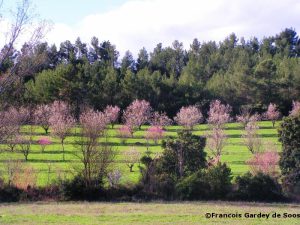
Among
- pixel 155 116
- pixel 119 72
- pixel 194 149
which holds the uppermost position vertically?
pixel 119 72

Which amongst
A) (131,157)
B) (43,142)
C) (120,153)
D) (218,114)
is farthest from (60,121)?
(218,114)

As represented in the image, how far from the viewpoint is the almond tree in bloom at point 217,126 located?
4634cm

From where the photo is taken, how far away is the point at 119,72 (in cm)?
7631

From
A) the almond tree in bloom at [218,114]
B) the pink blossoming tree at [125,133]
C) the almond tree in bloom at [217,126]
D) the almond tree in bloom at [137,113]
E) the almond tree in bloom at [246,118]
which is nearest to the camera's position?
the almond tree in bloom at [217,126]

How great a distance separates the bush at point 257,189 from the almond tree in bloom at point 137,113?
27.7m

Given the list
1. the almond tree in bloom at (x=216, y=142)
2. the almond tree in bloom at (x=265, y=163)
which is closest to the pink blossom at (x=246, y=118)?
the almond tree in bloom at (x=216, y=142)

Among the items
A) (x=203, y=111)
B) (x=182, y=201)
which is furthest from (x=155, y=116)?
(x=182, y=201)

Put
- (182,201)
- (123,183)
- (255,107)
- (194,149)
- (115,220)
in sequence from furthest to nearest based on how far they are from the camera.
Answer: (255,107), (194,149), (123,183), (182,201), (115,220)

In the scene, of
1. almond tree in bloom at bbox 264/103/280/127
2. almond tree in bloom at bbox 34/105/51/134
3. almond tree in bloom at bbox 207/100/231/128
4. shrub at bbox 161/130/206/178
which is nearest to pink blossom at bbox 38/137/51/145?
almond tree in bloom at bbox 34/105/51/134

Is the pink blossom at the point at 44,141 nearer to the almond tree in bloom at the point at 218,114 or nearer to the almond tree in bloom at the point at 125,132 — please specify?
the almond tree in bloom at the point at 125,132

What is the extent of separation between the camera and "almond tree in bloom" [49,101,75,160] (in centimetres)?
4847

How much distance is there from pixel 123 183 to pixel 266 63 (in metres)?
43.7

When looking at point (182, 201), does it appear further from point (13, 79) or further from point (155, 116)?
point (155, 116)

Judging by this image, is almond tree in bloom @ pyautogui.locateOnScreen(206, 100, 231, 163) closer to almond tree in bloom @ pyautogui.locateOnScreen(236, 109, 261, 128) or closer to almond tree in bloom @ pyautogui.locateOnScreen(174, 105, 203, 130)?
almond tree in bloom @ pyautogui.locateOnScreen(236, 109, 261, 128)
